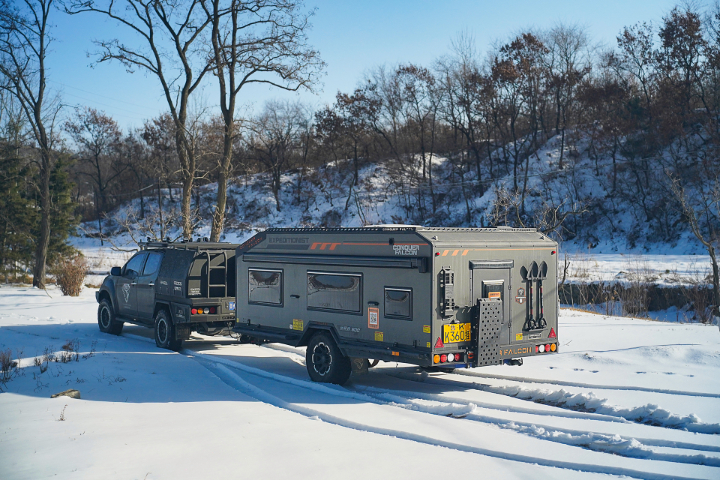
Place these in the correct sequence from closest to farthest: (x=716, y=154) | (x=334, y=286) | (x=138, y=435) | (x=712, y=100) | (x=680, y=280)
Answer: (x=138, y=435), (x=334, y=286), (x=680, y=280), (x=716, y=154), (x=712, y=100)

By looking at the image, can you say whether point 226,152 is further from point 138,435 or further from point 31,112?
point 138,435

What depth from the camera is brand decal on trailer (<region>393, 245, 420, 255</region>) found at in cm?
816

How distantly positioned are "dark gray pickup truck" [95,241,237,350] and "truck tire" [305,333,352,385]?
3340 millimetres

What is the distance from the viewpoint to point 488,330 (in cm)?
838

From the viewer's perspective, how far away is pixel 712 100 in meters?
40.0

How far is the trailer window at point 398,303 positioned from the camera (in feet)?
27.1

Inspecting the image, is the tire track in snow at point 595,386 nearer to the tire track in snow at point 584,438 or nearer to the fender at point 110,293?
the tire track in snow at point 584,438

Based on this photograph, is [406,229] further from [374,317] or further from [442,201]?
[442,201]

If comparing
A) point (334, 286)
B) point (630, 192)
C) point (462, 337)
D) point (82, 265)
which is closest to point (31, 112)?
point (82, 265)

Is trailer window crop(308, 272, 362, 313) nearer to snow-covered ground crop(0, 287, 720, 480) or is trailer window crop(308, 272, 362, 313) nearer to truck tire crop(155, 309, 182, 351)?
snow-covered ground crop(0, 287, 720, 480)

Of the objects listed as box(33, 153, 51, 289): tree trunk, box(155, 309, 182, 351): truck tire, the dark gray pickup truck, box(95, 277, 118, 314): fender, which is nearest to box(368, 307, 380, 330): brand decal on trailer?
the dark gray pickup truck

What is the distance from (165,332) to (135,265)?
234 centimetres

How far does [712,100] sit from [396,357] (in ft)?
134

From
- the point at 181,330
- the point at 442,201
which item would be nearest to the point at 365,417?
the point at 181,330
